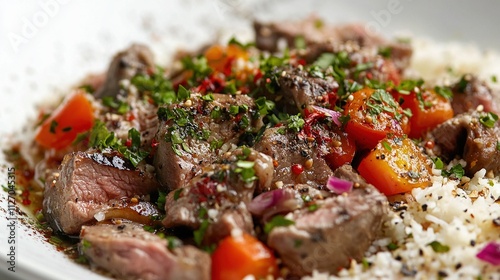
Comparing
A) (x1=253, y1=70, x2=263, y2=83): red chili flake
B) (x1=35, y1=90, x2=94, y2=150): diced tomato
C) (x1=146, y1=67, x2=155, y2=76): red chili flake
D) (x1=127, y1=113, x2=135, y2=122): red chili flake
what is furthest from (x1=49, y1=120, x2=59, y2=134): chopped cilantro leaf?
(x1=253, y1=70, x2=263, y2=83): red chili flake

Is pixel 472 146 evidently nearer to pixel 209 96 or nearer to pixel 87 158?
pixel 209 96

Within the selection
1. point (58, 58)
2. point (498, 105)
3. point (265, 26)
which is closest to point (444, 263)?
point (498, 105)

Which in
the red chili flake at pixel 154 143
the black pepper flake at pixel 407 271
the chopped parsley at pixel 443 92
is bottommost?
the black pepper flake at pixel 407 271

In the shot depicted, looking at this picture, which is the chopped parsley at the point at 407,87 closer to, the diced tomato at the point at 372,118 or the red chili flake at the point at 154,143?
the diced tomato at the point at 372,118

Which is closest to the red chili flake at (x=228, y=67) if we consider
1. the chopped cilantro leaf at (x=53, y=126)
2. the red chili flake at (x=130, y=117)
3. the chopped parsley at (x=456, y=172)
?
the red chili flake at (x=130, y=117)

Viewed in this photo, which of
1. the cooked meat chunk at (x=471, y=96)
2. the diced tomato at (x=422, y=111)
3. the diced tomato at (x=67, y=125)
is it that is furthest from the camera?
the diced tomato at (x=67, y=125)
